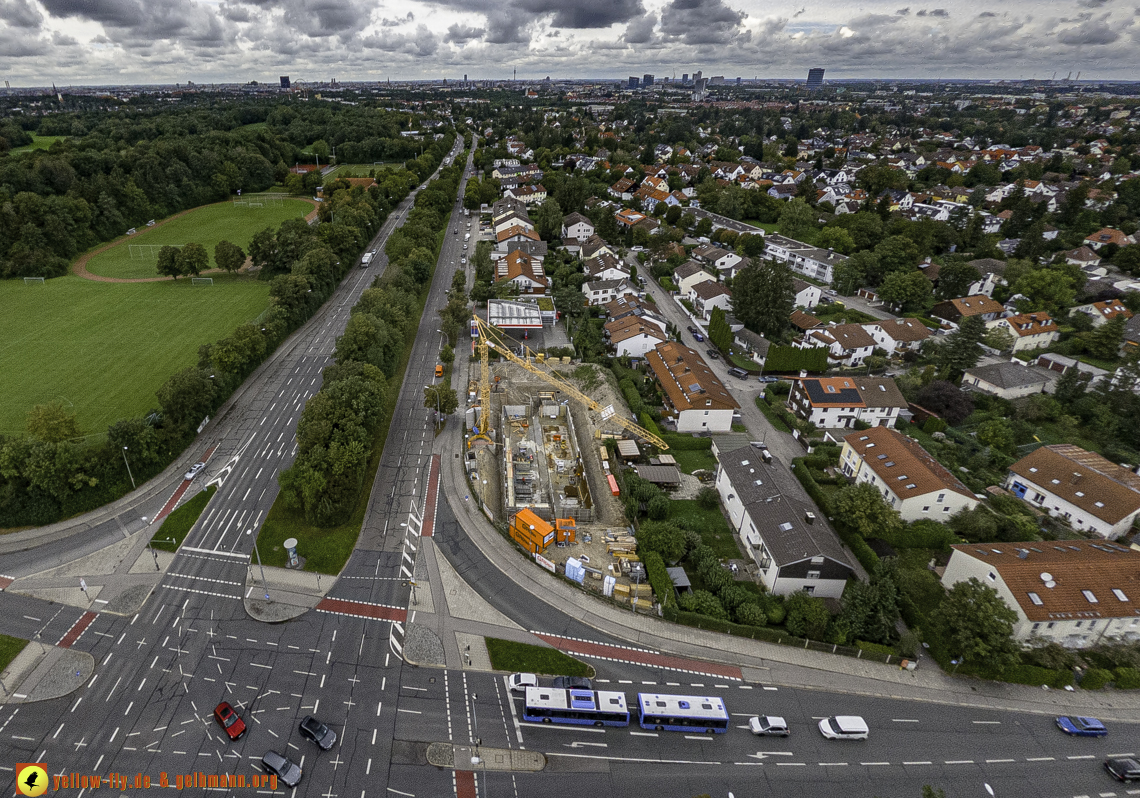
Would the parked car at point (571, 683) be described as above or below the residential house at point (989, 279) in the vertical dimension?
below

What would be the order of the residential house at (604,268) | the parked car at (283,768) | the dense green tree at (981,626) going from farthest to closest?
the residential house at (604,268), the dense green tree at (981,626), the parked car at (283,768)

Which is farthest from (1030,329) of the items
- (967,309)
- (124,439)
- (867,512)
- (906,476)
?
(124,439)

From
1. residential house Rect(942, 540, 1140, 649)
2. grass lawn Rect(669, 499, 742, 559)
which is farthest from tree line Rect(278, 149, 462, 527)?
residential house Rect(942, 540, 1140, 649)

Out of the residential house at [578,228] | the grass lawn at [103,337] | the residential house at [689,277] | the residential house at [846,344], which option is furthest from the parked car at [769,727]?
the residential house at [578,228]

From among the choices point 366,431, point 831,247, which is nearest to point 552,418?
point 366,431

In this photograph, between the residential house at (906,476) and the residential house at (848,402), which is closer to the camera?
the residential house at (906,476)

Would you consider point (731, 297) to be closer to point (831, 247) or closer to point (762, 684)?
point (831, 247)

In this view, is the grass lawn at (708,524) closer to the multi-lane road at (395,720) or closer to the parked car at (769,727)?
the multi-lane road at (395,720)

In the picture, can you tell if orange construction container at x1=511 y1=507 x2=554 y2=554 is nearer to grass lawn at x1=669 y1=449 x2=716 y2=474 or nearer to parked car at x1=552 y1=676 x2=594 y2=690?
parked car at x1=552 y1=676 x2=594 y2=690
